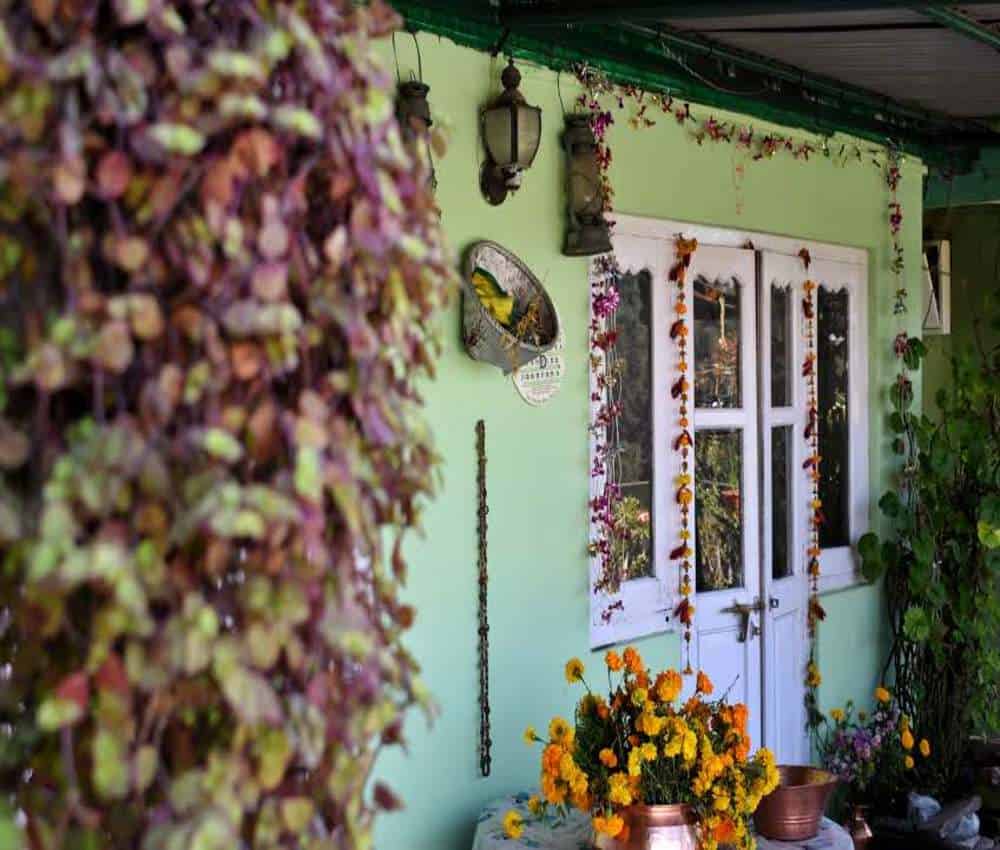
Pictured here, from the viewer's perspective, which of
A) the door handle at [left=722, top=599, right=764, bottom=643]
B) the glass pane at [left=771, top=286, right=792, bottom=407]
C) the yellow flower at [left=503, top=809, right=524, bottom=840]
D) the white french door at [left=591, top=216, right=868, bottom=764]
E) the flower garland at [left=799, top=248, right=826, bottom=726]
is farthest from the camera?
the flower garland at [left=799, top=248, right=826, bottom=726]

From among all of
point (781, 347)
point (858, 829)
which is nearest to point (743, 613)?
point (858, 829)

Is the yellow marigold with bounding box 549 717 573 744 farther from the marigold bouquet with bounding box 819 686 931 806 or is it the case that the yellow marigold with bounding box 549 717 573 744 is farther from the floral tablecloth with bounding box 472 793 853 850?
the marigold bouquet with bounding box 819 686 931 806

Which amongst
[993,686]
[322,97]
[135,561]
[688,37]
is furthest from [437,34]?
[993,686]

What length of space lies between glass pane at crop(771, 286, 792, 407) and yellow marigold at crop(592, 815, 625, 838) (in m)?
2.60

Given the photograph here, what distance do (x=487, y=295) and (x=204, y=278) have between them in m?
2.61

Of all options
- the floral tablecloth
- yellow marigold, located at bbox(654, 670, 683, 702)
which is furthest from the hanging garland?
yellow marigold, located at bbox(654, 670, 683, 702)

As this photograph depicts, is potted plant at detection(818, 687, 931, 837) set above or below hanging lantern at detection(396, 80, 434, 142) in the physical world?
below

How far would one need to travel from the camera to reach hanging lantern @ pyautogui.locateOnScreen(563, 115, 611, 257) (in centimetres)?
420

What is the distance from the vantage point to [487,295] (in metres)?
3.88

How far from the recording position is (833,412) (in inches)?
232

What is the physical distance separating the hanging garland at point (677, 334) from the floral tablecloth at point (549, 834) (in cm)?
82

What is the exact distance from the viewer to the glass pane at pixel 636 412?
4602 mm

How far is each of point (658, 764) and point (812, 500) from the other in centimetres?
261

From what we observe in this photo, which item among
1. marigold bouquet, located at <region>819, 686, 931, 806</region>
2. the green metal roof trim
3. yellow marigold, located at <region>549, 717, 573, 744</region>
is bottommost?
marigold bouquet, located at <region>819, 686, 931, 806</region>
